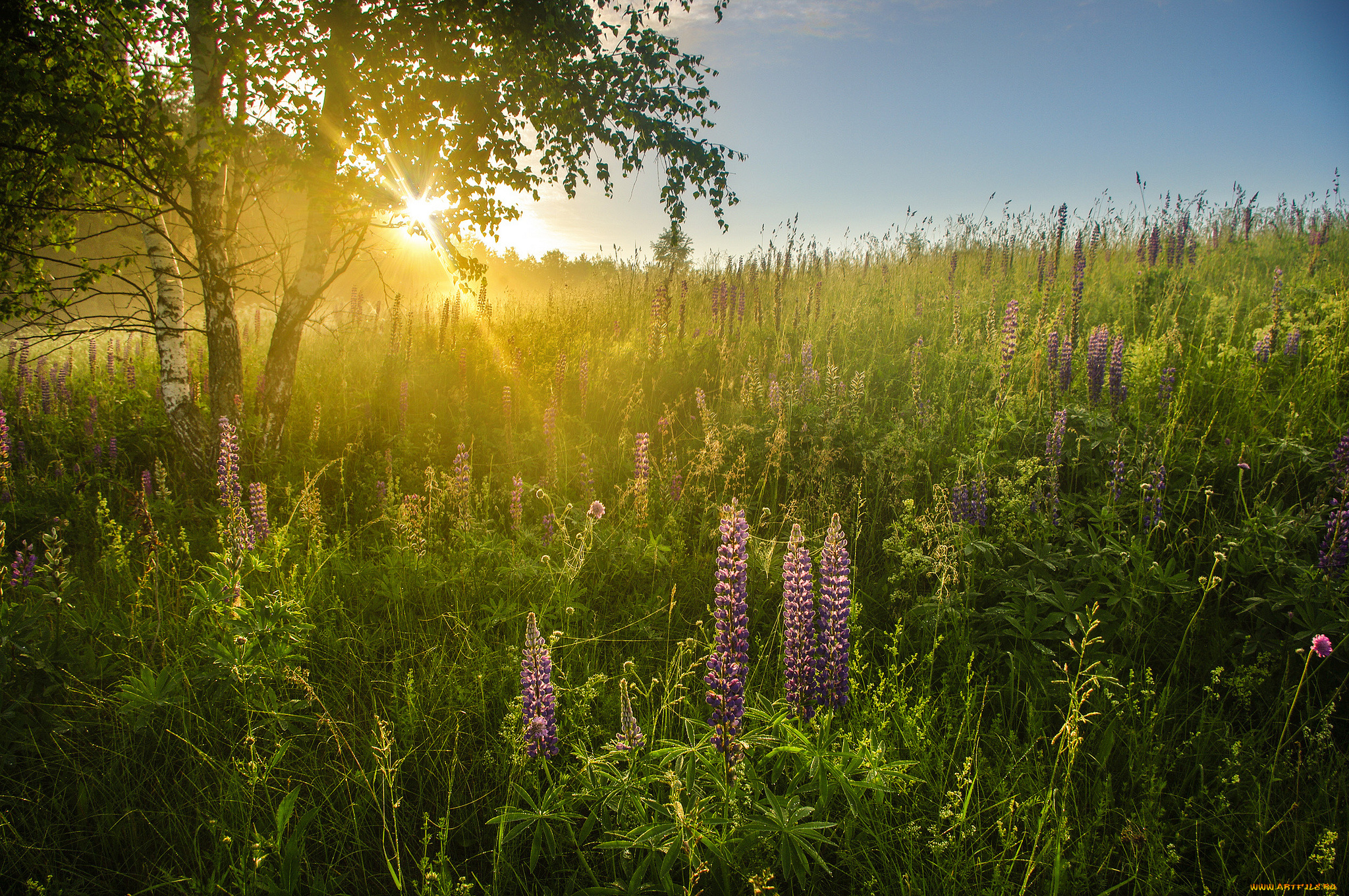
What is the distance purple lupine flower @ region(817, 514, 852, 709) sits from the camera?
1826mm

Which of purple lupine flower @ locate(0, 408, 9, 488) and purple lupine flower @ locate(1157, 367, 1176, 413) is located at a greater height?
purple lupine flower @ locate(1157, 367, 1176, 413)

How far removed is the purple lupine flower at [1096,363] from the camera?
414 centimetres

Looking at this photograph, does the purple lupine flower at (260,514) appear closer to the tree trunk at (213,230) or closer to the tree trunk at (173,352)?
the tree trunk at (213,230)

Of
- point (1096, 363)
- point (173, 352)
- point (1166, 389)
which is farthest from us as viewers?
point (173, 352)

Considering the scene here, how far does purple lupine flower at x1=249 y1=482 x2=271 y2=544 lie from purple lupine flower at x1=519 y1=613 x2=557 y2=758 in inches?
92.9

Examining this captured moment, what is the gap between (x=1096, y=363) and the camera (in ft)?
13.7

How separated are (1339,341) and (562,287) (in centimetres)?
1110

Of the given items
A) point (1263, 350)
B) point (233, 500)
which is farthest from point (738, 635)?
point (1263, 350)

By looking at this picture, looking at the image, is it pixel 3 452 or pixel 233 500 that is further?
pixel 3 452

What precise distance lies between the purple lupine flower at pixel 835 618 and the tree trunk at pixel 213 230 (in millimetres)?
5173

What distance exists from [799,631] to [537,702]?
871 millimetres

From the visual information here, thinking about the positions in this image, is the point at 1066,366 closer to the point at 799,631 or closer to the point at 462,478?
the point at 799,631

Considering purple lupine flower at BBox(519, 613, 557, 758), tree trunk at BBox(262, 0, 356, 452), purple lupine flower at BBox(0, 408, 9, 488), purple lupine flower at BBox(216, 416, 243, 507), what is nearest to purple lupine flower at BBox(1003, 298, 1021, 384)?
purple lupine flower at BBox(519, 613, 557, 758)

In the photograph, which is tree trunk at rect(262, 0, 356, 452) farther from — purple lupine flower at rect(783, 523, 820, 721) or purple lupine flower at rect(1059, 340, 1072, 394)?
purple lupine flower at rect(1059, 340, 1072, 394)
